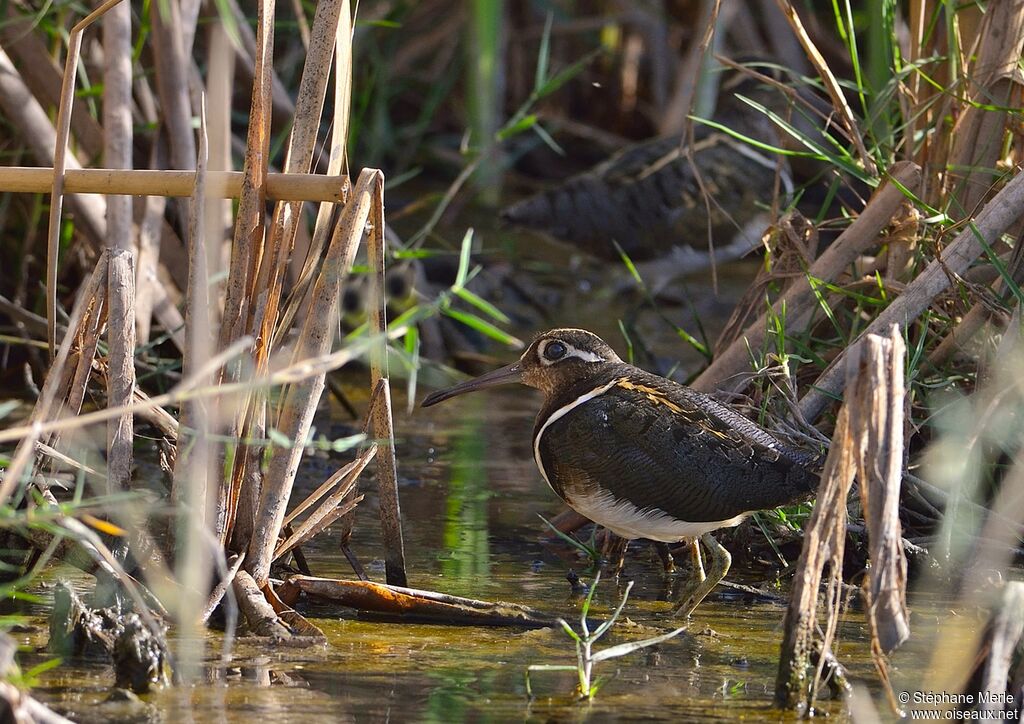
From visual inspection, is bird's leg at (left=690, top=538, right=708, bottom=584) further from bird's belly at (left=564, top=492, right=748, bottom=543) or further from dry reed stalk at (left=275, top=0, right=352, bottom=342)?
dry reed stalk at (left=275, top=0, right=352, bottom=342)

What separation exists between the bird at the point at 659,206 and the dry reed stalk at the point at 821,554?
460 centimetres

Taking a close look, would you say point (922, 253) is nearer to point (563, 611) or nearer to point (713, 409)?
point (713, 409)

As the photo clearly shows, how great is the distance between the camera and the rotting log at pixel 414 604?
332 centimetres

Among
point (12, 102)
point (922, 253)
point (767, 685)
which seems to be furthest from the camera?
point (12, 102)

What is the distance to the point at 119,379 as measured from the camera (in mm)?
3242

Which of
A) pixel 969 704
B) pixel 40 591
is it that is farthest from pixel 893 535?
pixel 40 591

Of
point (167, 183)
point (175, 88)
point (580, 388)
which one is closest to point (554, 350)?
point (580, 388)

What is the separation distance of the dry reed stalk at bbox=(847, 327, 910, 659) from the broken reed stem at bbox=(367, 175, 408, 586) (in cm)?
122

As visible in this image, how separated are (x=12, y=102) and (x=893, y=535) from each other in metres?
3.41

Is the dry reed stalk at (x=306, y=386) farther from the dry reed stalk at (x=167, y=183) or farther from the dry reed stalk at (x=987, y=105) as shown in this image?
the dry reed stalk at (x=987, y=105)

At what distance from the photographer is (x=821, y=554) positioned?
8.86 feet

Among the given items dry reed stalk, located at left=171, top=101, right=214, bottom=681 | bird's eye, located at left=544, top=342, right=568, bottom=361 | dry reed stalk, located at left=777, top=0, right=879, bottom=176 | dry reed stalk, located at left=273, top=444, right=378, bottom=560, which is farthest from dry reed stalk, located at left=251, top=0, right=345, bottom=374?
dry reed stalk, located at left=777, top=0, right=879, bottom=176

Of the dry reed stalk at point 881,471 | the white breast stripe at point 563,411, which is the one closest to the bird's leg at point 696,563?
the white breast stripe at point 563,411

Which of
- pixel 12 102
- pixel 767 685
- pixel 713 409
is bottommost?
pixel 767 685
